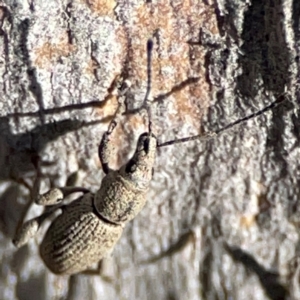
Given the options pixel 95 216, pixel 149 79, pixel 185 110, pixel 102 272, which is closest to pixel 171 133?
pixel 185 110

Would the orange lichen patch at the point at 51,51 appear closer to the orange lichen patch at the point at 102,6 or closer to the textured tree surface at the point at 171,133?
the textured tree surface at the point at 171,133

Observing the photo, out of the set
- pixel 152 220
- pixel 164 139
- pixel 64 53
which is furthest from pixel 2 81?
pixel 152 220

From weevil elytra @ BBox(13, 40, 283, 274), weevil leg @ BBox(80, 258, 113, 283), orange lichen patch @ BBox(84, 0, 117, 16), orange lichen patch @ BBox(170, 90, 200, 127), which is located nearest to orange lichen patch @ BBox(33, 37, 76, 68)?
orange lichen patch @ BBox(84, 0, 117, 16)

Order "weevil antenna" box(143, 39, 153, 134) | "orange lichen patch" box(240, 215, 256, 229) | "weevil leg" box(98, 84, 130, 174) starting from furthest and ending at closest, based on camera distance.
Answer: "orange lichen patch" box(240, 215, 256, 229), "weevil leg" box(98, 84, 130, 174), "weevil antenna" box(143, 39, 153, 134)

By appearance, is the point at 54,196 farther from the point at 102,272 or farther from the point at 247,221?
the point at 247,221

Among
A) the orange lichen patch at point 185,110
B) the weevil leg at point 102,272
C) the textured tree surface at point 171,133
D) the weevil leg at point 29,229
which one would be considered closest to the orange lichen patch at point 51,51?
the textured tree surface at point 171,133

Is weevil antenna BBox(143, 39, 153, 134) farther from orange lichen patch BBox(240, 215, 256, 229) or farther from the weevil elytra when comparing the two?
orange lichen patch BBox(240, 215, 256, 229)
